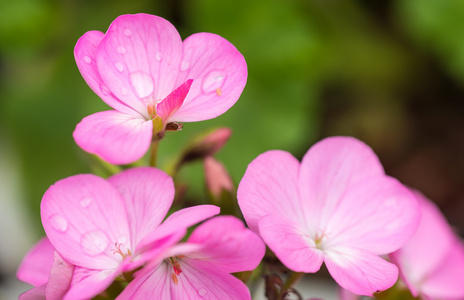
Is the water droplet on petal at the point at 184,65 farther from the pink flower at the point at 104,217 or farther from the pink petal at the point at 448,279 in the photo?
the pink petal at the point at 448,279

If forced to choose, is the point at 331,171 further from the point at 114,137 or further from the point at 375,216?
the point at 114,137

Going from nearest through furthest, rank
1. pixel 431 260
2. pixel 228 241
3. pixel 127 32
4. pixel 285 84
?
pixel 228 241 → pixel 127 32 → pixel 431 260 → pixel 285 84

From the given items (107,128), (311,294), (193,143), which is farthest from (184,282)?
(311,294)

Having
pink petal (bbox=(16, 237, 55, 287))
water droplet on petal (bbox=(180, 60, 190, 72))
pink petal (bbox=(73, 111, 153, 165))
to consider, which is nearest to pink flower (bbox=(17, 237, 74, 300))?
pink petal (bbox=(16, 237, 55, 287))

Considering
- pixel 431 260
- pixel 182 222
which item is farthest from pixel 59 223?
pixel 431 260

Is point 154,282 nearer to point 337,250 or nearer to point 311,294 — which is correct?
point 337,250

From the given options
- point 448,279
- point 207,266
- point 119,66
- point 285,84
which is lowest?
point 285,84
